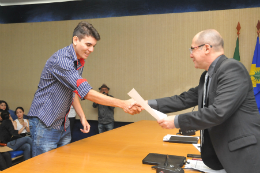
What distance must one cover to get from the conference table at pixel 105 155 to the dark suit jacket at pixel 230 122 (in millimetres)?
197

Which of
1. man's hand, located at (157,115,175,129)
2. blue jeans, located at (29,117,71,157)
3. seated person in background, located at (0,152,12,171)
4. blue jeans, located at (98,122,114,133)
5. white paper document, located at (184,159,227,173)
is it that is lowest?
seated person in background, located at (0,152,12,171)

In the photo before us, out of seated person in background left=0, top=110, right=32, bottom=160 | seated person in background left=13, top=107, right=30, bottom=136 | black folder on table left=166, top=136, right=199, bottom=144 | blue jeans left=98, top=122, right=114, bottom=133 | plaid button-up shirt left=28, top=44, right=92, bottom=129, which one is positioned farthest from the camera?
blue jeans left=98, top=122, right=114, bottom=133

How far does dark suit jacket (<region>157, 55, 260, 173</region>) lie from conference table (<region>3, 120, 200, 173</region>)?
20 centimetres

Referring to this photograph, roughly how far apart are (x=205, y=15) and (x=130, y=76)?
6.54 ft

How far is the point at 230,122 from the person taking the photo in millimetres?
1325

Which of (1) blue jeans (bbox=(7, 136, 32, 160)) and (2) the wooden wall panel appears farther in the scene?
(2) the wooden wall panel

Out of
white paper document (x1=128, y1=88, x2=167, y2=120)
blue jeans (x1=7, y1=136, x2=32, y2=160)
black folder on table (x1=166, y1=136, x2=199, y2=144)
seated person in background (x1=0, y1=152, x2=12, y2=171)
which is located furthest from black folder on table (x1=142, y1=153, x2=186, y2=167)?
blue jeans (x1=7, y1=136, x2=32, y2=160)

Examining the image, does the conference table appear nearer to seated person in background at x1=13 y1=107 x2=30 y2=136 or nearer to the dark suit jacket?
the dark suit jacket

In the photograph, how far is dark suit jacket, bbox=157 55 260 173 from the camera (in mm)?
1247

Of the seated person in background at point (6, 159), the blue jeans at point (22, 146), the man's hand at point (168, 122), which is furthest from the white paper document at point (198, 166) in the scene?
the blue jeans at point (22, 146)

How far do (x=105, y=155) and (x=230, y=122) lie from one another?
2.75ft

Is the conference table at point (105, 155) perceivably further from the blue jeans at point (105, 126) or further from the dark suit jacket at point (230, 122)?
the blue jeans at point (105, 126)

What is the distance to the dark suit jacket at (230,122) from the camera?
1247 millimetres

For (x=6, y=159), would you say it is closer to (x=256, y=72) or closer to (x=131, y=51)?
(x=131, y=51)
